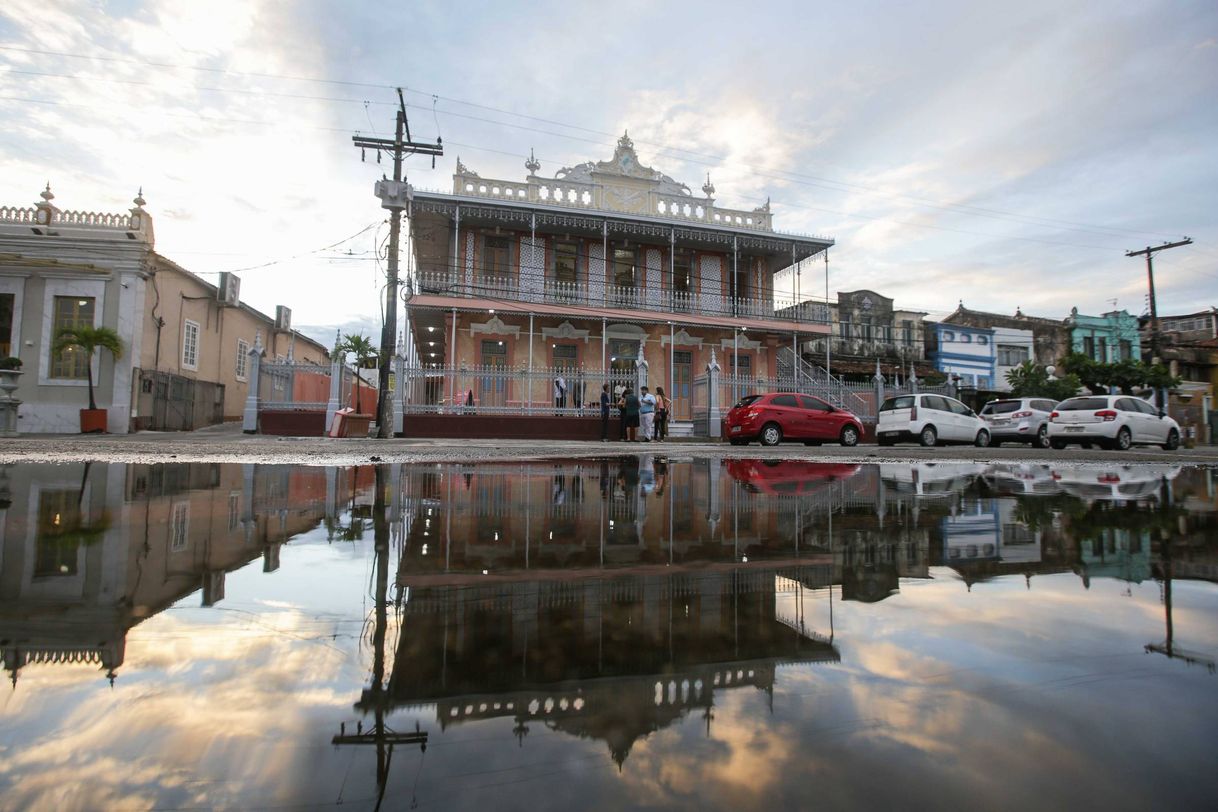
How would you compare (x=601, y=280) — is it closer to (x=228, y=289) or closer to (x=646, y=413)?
(x=646, y=413)

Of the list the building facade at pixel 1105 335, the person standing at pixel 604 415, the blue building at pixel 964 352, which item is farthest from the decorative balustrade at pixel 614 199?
the building facade at pixel 1105 335

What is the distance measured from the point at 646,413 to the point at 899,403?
688 cm

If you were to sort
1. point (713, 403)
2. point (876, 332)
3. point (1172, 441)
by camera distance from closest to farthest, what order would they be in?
point (1172, 441)
point (713, 403)
point (876, 332)

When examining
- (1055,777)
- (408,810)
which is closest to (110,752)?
(408,810)

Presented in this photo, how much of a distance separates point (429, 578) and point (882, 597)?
66.7 inches

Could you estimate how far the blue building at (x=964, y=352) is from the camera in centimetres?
3519

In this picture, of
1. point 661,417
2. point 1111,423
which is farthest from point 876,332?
point 661,417

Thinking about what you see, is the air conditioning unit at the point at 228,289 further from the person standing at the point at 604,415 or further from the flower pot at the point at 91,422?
the person standing at the point at 604,415

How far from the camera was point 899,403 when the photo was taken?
56.8 ft

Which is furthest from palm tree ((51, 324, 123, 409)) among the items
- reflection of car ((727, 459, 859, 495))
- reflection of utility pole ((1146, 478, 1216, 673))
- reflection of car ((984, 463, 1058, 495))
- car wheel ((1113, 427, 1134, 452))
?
car wheel ((1113, 427, 1134, 452))

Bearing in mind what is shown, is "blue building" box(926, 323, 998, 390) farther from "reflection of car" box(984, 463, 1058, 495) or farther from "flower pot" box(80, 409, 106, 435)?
"flower pot" box(80, 409, 106, 435)

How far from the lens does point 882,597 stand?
2.32m

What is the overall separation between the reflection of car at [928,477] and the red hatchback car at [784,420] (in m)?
6.44

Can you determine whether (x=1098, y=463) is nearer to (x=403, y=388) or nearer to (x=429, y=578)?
(x=429, y=578)
